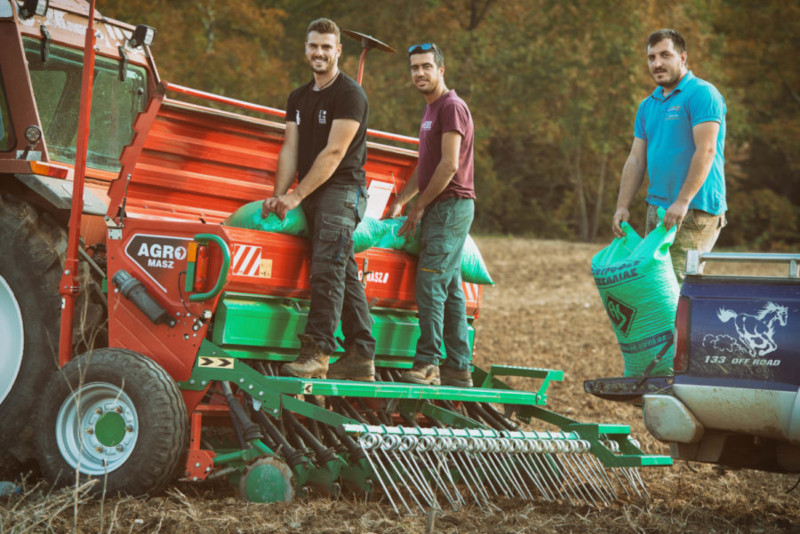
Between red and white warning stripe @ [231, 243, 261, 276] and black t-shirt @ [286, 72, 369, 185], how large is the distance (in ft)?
1.83

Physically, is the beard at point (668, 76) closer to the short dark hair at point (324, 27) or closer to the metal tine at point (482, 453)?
the short dark hair at point (324, 27)

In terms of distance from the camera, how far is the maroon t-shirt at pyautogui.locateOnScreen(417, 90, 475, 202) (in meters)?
5.86

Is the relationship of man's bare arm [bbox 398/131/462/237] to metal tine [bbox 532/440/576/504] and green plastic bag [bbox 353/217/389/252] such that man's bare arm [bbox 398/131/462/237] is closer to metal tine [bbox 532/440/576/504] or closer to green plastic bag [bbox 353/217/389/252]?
green plastic bag [bbox 353/217/389/252]

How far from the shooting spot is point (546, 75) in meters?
24.9

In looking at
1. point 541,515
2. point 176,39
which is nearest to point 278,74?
point 176,39

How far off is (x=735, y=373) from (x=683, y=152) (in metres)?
1.64

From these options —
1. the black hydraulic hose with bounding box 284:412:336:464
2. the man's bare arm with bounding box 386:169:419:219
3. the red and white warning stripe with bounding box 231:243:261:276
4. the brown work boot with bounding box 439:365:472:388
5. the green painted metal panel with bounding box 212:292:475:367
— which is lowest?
the black hydraulic hose with bounding box 284:412:336:464

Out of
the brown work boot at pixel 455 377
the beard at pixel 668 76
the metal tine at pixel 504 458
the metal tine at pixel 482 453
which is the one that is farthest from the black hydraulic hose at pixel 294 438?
the beard at pixel 668 76

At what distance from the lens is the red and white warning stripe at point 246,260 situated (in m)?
5.30

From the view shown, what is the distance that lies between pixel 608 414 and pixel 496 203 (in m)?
21.5

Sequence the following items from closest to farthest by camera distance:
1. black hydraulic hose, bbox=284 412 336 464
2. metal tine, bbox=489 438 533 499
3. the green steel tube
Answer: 1. black hydraulic hose, bbox=284 412 336 464
2. the green steel tube
3. metal tine, bbox=489 438 533 499

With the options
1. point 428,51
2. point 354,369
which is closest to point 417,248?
point 354,369

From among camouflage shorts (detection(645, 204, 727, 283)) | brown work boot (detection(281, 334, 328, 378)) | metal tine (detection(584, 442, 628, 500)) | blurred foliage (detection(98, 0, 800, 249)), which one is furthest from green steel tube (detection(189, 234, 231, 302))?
blurred foliage (detection(98, 0, 800, 249))

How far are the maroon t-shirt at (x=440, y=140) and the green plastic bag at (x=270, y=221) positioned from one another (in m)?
0.83
